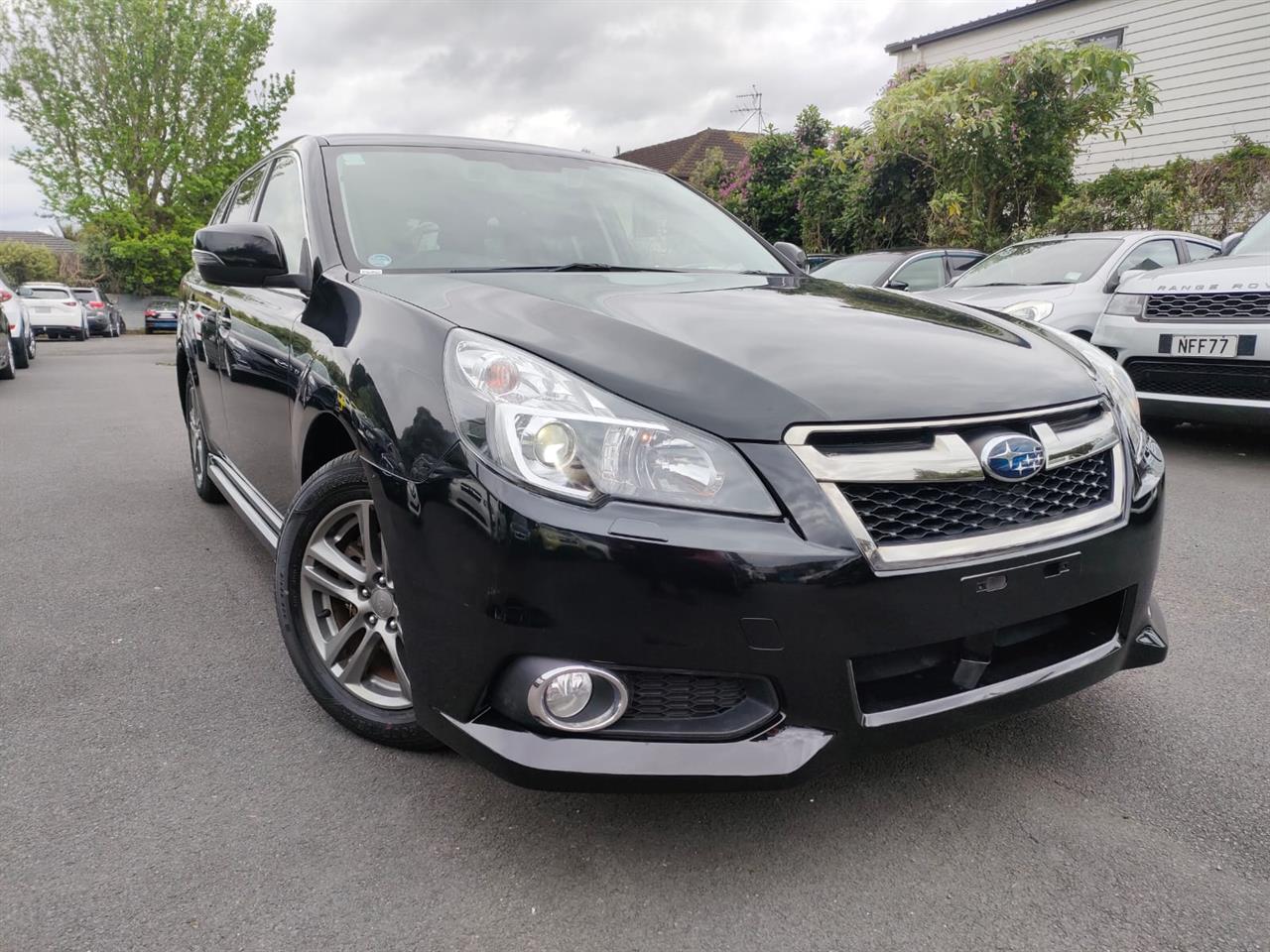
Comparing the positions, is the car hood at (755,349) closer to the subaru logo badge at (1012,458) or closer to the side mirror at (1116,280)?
the subaru logo badge at (1012,458)

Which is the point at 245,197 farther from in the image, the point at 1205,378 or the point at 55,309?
the point at 55,309

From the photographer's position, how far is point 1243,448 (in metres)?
6.12

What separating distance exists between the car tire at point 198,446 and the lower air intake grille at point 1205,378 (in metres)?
5.31

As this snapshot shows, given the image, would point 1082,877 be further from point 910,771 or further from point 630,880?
point 630,880

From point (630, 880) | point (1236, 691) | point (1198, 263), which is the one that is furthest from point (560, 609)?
point (1198, 263)

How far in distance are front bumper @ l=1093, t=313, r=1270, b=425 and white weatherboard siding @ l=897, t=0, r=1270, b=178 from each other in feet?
33.5

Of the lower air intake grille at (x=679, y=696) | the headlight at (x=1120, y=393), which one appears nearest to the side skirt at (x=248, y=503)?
the lower air intake grille at (x=679, y=696)

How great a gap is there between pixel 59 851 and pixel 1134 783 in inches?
93.2

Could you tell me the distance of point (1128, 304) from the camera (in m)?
5.90

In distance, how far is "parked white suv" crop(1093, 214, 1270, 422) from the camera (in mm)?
5188

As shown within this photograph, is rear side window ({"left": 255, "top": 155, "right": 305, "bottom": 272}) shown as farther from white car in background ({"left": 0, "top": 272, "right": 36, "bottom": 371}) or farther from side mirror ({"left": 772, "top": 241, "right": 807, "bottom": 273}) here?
white car in background ({"left": 0, "top": 272, "right": 36, "bottom": 371})

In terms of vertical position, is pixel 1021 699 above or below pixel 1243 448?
above

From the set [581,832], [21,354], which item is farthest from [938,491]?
[21,354]

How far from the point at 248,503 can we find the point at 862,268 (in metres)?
7.41
